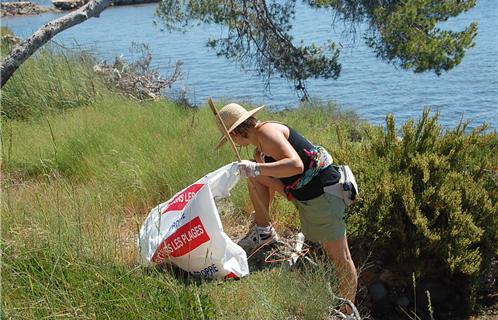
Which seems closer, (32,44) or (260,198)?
(260,198)

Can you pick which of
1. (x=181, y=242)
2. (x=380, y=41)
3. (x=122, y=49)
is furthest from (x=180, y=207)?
(x=122, y=49)

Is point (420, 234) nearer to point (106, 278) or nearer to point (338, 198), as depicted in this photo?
point (338, 198)

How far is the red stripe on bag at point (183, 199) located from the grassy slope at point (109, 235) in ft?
1.26

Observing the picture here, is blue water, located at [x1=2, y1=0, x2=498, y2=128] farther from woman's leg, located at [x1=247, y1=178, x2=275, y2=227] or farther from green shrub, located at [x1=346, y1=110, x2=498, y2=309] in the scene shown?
woman's leg, located at [x1=247, y1=178, x2=275, y2=227]

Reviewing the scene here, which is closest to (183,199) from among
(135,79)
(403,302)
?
(403,302)

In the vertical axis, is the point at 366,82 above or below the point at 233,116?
below

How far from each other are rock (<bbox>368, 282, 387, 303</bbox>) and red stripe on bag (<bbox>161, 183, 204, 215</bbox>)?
5.77ft

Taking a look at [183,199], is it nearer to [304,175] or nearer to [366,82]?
[304,175]

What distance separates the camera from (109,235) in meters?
3.67

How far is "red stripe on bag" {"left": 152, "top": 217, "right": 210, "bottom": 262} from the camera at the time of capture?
3846mm

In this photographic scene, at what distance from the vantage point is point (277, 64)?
389 inches

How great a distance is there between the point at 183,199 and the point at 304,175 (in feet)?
2.64

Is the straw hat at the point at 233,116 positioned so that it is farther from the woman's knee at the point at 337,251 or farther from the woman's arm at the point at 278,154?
the woman's knee at the point at 337,251

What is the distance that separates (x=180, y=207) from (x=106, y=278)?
2.82 feet
